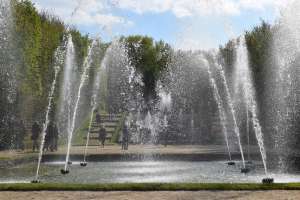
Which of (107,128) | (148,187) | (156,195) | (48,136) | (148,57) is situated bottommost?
(156,195)

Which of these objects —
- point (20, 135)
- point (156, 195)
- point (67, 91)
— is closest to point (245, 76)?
point (20, 135)

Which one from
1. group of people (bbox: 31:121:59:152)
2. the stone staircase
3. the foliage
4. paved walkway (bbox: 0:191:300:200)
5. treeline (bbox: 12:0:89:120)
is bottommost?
paved walkway (bbox: 0:191:300:200)

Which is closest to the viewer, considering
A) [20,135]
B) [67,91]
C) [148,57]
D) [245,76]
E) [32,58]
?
[20,135]

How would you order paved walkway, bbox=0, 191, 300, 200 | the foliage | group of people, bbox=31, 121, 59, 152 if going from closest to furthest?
1. paved walkway, bbox=0, 191, 300, 200
2. group of people, bbox=31, 121, 59, 152
3. the foliage

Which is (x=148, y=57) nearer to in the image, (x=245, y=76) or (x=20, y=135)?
(x=245, y=76)

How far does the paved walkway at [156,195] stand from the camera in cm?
1159

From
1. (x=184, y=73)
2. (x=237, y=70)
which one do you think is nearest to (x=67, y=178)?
(x=237, y=70)

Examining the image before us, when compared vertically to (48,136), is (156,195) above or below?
below

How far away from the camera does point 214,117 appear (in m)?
58.4

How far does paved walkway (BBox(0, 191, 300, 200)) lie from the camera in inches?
456

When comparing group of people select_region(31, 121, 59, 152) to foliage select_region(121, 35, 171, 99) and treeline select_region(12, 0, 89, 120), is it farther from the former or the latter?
foliage select_region(121, 35, 171, 99)

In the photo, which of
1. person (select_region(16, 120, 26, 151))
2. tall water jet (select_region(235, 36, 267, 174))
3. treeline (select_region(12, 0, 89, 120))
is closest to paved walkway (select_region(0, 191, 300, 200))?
person (select_region(16, 120, 26, 151))

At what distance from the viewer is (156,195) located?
12.0 metres

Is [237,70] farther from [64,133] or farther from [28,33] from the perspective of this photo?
[28,33]
